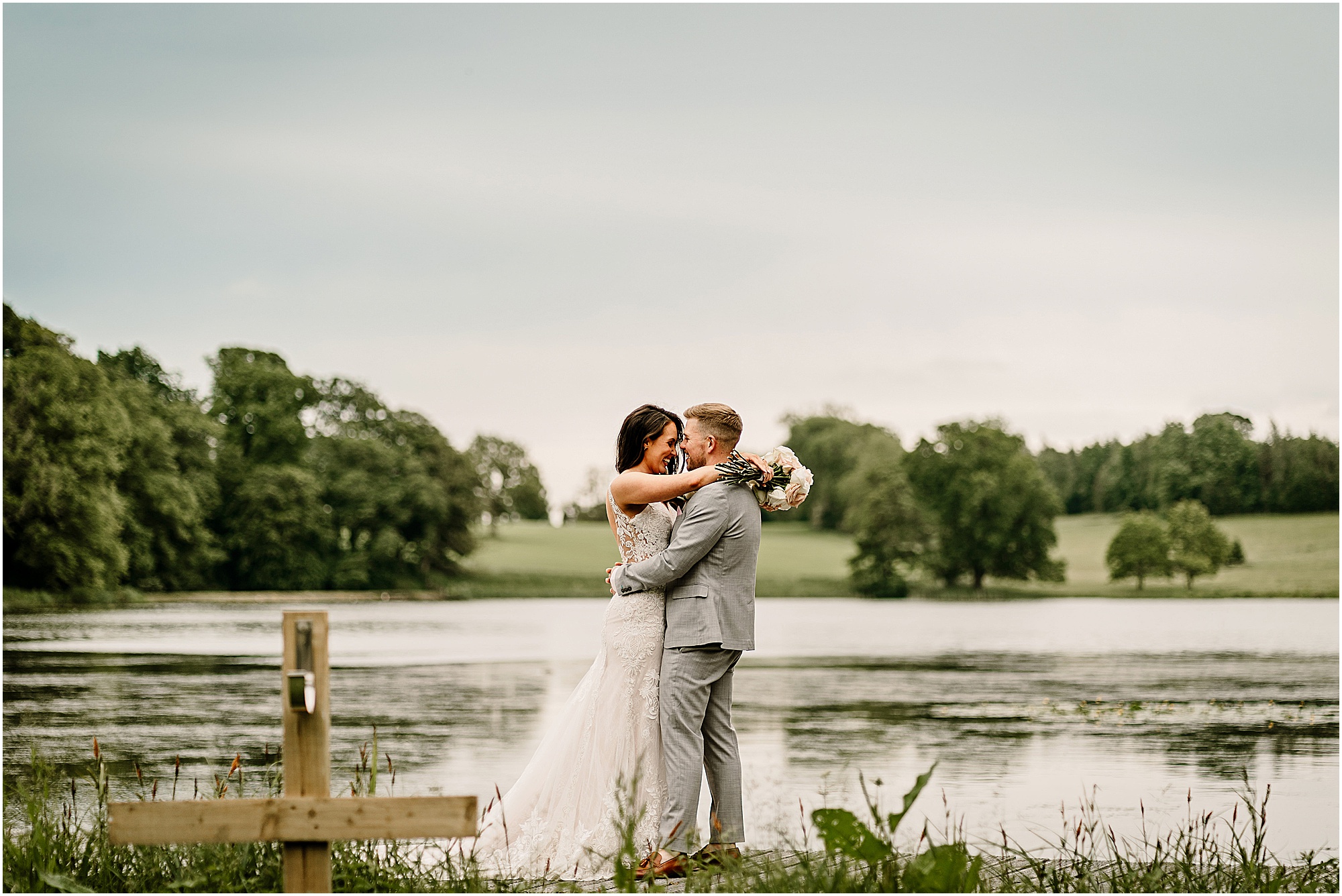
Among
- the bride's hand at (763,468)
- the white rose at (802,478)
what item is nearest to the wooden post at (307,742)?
the bride's hand at (763,468)

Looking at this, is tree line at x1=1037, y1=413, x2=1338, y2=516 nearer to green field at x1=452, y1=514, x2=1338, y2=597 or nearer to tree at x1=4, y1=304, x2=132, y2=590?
green field at x1=452, y1=514, x2=1338, y2=597

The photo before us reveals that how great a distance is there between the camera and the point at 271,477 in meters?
68.1

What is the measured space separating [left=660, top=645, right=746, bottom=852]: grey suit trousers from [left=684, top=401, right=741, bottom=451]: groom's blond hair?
2.79 ft

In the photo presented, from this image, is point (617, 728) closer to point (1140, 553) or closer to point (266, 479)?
point (266, 479)

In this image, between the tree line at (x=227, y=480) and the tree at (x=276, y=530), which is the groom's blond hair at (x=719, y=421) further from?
the tree at (x=276, y=530)

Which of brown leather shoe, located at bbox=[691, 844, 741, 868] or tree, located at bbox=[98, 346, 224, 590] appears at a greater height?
tree, located at bbox=[98, 346, 224, 590]

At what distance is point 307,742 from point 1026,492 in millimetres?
78007

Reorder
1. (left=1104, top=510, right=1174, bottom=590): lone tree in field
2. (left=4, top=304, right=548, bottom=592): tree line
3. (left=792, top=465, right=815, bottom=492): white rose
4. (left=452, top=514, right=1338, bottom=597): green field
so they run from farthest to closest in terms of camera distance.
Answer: (left=1104, top=510, right=1174, bottom=590): lone tree in field
(left=452, top=514, right=1338, bottom=597): green field
(left=4, top=304, right=548, bottom=592): tree line
(left=792, top=465, right=815, bottom=492): white rose

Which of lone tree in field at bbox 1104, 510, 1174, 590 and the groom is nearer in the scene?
the groom

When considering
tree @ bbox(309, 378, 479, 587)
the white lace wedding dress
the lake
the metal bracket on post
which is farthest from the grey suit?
tree @ bbox(309, 378, 479, 587)

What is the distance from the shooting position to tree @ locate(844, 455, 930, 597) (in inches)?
2923

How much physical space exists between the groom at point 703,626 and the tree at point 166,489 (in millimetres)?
56442

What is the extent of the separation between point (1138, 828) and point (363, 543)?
6645 cm

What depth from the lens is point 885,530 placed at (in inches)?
2990
